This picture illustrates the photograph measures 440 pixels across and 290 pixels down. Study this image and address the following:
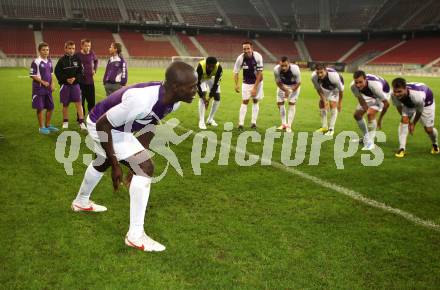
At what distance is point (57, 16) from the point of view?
161 feet

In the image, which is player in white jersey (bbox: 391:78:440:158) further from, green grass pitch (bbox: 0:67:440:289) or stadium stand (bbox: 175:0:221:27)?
stadium stand (bbox: 175:0:221:27)

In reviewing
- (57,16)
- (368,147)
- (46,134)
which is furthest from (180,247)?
→ (57,16)

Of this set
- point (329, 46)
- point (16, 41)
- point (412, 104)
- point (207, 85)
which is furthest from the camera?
point (329, 46)

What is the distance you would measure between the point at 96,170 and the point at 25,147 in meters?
4.53

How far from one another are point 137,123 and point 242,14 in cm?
5961

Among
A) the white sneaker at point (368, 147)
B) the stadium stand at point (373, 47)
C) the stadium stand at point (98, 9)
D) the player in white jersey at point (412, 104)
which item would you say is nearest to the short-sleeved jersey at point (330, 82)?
the white sneaker at point (368, 147)

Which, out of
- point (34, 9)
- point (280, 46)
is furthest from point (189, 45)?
point (34, 9)

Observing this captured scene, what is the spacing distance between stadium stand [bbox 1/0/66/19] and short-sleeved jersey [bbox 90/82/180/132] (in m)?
49.8

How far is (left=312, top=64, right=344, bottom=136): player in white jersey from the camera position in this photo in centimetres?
1047

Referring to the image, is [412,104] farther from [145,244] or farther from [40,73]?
[40,73]

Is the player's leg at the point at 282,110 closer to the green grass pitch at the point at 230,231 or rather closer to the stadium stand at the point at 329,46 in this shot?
the green grass pitch at the point at 230,231

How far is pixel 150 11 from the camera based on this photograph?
178ft

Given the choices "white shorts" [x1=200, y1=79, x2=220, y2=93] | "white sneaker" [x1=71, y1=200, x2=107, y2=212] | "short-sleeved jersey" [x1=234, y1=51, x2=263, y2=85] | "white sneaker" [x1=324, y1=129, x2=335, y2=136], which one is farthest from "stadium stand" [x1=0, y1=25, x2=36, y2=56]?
"white sneaker" [x1=71, y1=200, x2=107, y2=212]

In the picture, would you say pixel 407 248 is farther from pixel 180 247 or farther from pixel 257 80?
pixel 257 80
